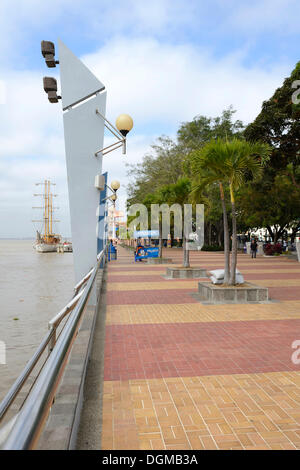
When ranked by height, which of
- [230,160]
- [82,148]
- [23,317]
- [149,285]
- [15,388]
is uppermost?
[230,160]

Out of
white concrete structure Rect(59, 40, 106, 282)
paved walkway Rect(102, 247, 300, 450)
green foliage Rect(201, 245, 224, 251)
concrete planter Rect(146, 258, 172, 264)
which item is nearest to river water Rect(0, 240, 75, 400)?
paved walkway Rect(102, 247, 300, 450)

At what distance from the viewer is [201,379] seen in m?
4.45

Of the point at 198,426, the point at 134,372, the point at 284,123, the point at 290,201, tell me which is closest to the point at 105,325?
the point at 134,372

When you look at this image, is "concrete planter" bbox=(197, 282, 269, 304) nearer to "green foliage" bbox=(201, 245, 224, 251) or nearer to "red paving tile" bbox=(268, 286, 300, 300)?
"red paving tile" bbox=(268, 286, 300, 300)

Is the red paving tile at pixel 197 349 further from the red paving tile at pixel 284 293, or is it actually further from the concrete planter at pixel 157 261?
the concrete planter at pixel 157 261

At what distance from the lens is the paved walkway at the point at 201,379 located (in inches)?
128

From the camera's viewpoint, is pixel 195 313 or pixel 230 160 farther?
pixel 230 160

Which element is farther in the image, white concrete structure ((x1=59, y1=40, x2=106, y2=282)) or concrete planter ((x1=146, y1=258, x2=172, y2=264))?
concrete planter ((x1=146, y1=258, x2=172, y2=264))

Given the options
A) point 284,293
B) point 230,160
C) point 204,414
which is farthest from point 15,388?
point 284,293

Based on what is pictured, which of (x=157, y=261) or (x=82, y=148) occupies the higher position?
(x=82, y=148)

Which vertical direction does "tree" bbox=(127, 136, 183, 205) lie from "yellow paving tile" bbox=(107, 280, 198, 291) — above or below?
above

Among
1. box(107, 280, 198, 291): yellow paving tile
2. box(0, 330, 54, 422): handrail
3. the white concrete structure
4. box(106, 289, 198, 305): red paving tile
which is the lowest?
box(107, 280, 198, 291): yellow paving tile

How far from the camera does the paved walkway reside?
3.24 meters

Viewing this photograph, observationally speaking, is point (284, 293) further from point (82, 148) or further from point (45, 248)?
point (45, 248)
